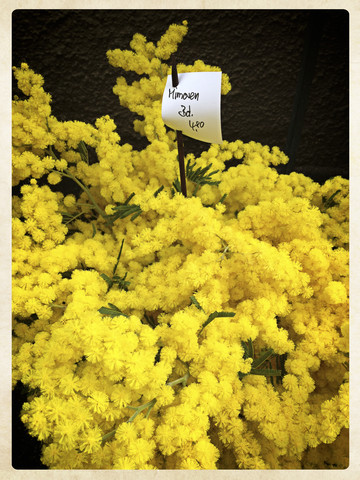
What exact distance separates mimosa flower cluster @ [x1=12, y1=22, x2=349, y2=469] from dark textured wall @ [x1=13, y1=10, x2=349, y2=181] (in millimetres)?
156

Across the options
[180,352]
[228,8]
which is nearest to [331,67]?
[228,8]

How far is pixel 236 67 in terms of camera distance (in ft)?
3.87

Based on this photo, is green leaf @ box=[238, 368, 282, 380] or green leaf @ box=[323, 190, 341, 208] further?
green leaf @ box=[323, 190, 341, 208]

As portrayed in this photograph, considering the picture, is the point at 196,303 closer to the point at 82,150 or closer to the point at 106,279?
the point at 106,279

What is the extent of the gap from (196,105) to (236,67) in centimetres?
54

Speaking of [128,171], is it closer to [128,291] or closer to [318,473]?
[128,291]

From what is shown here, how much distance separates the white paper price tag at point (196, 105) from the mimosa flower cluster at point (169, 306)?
16 centimetres

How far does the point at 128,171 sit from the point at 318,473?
0.80 metres

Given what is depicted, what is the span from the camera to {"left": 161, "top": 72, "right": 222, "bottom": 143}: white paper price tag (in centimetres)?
73

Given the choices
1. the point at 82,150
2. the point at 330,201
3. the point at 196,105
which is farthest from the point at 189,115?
the point at 330,201

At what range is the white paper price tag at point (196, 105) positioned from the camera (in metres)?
0.73

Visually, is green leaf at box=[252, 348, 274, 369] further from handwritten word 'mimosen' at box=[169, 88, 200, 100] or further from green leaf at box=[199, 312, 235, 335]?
handwritten word 'mimosen' at box=[169, 88, 200, 100]

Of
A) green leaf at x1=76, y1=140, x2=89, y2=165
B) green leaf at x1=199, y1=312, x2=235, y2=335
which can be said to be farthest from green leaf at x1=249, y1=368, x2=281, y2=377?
green leaf at x1=76, y1=140, x2=89, y2=165

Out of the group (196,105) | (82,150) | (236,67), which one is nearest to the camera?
(196,105)
